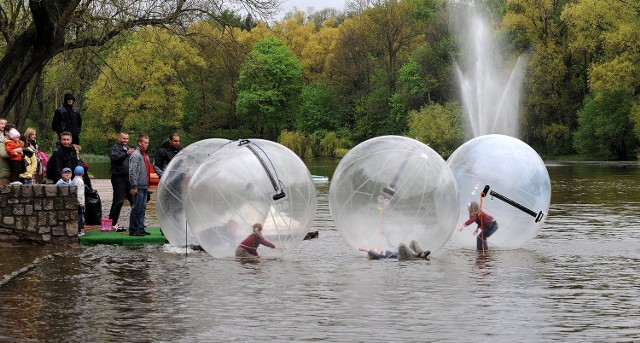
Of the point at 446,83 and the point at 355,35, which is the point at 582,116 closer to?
the point at 446,83

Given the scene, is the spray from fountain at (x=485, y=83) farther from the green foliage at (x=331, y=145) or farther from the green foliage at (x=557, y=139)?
the green foliage at (x=331, y=145)

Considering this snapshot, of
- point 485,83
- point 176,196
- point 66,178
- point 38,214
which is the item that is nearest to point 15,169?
point 66,178

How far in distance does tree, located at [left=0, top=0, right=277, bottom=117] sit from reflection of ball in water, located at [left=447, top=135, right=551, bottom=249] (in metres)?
9.77

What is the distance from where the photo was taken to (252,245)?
16734 millimetres

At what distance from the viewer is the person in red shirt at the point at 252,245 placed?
16.6m

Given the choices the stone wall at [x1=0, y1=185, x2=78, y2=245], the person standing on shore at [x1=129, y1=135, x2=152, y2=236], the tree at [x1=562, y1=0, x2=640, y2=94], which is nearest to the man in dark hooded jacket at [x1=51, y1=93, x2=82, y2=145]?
the person standing on shore at [x1=129, y1=135, x2=152, y2=236]

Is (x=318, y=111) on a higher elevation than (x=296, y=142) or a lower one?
higher

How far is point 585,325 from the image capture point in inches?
450

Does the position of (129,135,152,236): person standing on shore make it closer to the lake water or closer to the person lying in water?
the lake water

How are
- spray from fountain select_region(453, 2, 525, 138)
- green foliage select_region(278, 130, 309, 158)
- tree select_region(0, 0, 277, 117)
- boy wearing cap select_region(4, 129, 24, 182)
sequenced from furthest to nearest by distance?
1. green foliage select_region(278, 130, 309, 158)
2. spray from fountain select_region(453, 2, 525, 138)
3. tree select_region(0, 0, 277, 117)
4. boy wearing cap select_region(4, 129, 24, 182)

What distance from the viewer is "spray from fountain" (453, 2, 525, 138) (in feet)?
240

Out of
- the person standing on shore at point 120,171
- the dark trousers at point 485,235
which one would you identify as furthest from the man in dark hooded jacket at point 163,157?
the dark trousers at point 485,235

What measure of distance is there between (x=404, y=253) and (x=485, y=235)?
2.24m

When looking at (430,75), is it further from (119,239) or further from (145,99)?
(119,239)
